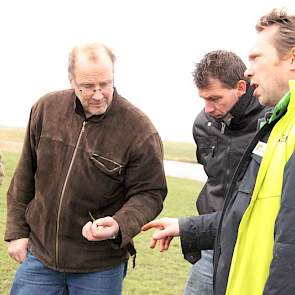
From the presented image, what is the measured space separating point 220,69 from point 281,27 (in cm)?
112

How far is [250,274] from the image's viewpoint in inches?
88.3

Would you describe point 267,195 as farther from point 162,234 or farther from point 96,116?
point 96,116

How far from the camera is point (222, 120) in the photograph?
11.6 ft

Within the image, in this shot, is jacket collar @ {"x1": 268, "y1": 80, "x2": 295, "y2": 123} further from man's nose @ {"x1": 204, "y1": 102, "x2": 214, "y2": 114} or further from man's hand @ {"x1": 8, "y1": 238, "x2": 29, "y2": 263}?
man's hand @ {"x1": 8, "y1": 238, "x2": 29, "y2": 263}

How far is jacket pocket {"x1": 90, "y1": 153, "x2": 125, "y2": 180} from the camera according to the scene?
11.4 ft

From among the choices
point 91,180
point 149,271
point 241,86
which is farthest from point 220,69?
point 149,271

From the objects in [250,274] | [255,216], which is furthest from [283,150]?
[250,274]

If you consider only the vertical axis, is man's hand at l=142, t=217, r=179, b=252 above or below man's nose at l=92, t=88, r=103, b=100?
below

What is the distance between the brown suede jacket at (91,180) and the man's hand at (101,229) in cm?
7

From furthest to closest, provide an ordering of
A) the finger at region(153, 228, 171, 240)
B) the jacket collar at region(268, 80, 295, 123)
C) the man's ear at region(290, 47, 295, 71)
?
the finger at region(153, 228, 171, 240) < the man's ear at region(290, 47, 295, 71) < the jacket collar at region(268, 80, 295, 123)

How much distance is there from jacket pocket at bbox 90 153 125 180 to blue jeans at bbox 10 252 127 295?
0.61 metres

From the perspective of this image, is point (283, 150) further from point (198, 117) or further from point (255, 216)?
point (198, 117)

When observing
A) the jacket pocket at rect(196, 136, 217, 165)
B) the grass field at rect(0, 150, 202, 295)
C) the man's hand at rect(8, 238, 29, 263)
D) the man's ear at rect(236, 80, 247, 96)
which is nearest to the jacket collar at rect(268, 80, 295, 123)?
the man's ear at rect(236, 80, 247, 96)

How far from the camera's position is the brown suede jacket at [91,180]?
137 inches
